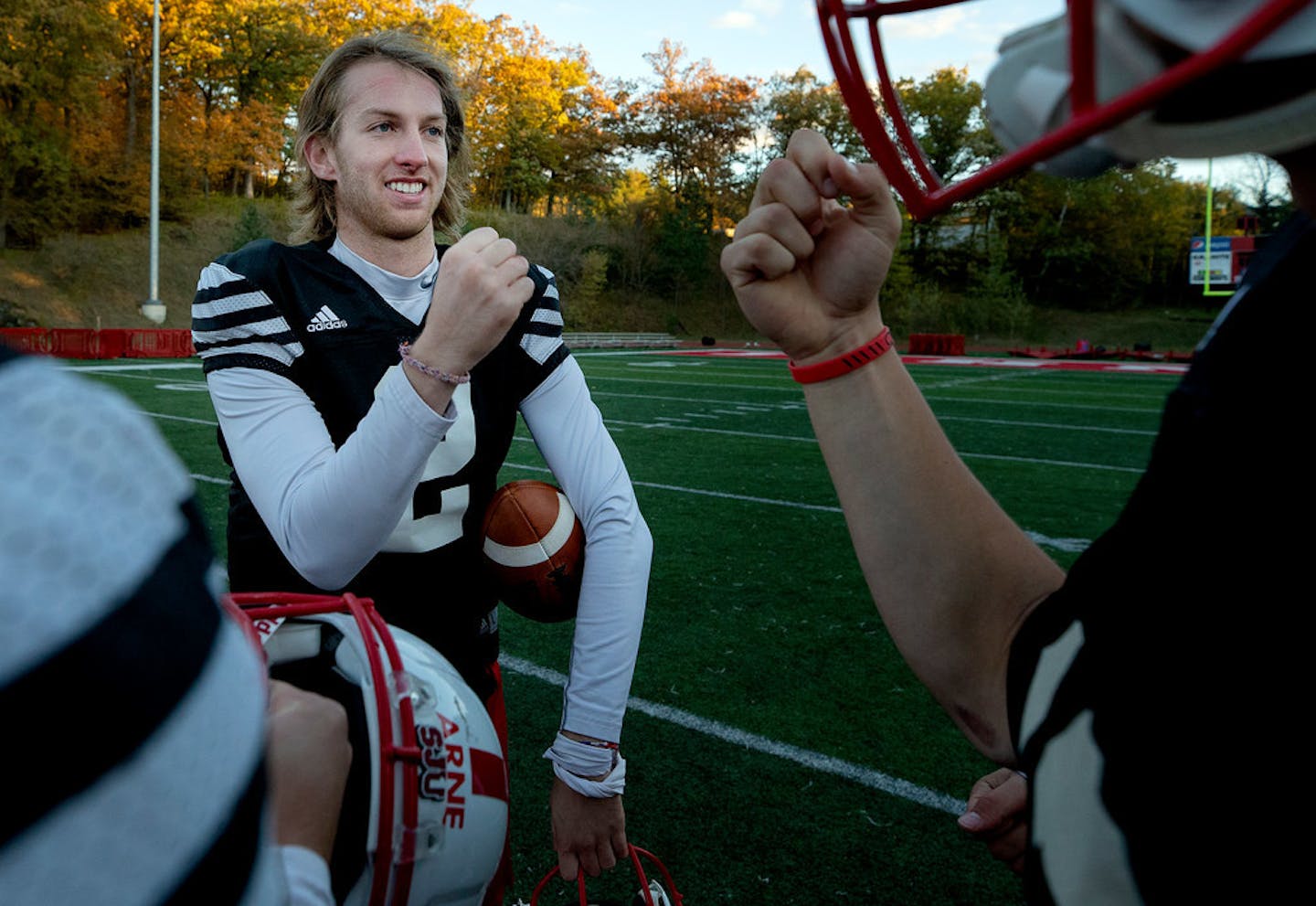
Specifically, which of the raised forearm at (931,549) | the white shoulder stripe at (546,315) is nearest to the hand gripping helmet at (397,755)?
the raised forearm at (931,549)

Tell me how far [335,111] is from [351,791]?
1.55 metres

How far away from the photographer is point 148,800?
0.49m

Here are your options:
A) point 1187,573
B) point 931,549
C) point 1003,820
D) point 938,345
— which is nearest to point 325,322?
point 931,549

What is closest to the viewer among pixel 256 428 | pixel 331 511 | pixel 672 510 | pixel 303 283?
pixel 331 511

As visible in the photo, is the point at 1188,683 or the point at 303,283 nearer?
the point at 1188,683

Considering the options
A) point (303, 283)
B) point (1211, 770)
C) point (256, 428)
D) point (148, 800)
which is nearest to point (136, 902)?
point (148, 800)

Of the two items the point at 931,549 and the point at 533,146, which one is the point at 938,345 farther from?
the point at 931,549

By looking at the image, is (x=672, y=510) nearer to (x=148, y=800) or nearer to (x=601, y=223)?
(x=148, y=800)

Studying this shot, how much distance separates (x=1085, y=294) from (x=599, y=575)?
144 feet

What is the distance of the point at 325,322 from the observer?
1.89m

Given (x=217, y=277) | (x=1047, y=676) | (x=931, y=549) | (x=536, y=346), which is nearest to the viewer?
(x=1047, y=676)

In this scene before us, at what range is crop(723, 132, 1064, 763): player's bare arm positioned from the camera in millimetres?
1131

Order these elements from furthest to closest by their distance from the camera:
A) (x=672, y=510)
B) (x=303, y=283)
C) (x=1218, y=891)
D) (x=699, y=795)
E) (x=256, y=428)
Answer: (x=672, y=510) < (x=699, y=795) < (x=303, y=283) < (x=256, y=428) < (x=1218, y=891)

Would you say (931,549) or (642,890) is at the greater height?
(931,549)
